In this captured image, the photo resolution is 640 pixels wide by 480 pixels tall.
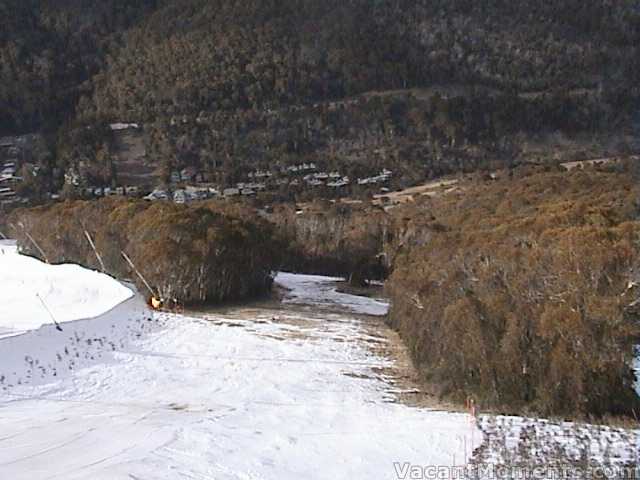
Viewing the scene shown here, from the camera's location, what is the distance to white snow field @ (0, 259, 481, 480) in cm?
881

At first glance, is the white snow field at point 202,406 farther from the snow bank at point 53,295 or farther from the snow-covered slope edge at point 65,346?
the snow bank at point 53,295

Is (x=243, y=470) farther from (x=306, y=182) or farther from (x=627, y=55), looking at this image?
(x=627, y=55)

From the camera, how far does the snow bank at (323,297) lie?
25.8 meters

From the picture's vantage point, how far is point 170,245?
22625 millimetres

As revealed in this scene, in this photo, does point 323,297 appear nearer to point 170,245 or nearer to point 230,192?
point 170,245

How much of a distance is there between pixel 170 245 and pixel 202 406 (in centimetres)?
1153

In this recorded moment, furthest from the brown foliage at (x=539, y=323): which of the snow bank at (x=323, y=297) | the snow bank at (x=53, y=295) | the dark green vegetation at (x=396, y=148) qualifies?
the snow bank at (x=53, y=295)

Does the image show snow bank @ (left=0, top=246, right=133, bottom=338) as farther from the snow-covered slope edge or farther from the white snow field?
the snow-covered slope edge

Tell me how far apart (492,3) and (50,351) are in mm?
92664

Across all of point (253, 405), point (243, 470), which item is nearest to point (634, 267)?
point (253, 405)

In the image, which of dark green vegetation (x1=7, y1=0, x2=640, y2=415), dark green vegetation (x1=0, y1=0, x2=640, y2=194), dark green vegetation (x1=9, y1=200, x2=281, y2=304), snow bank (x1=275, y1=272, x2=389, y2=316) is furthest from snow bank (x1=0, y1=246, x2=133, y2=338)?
dark green vegetation (x1=0, y1=0, x2=640, y2=194)

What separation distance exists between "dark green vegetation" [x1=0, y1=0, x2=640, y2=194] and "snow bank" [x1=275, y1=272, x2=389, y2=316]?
110ft

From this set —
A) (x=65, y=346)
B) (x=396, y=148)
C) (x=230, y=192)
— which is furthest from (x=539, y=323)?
(x=396, y=148)

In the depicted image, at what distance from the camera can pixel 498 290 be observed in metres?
14.1
